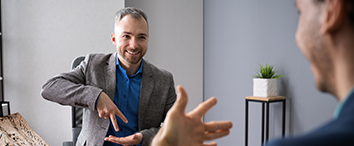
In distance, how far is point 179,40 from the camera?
3.59 metres

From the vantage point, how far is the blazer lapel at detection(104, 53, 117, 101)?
5.48 ft

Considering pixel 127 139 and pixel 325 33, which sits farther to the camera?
pixel 127 139

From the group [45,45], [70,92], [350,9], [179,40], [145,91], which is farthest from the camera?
[179,40]

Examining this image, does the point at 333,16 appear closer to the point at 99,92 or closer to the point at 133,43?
the point at 99,92

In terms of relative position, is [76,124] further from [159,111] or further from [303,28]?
[303,28]

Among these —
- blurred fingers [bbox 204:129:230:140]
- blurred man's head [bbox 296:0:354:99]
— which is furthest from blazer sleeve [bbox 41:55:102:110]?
blurred man's head [bbox 296:0:354:99]

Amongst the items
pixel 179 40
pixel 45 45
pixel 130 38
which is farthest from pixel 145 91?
pixel 179 40

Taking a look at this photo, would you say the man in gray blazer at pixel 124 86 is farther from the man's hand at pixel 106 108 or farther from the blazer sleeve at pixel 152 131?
the man's hand at pixel 106 108

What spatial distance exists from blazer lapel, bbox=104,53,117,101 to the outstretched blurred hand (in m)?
1.03

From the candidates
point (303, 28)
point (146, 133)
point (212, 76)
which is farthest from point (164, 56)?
point (303, 28)

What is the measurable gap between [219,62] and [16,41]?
7.09 ft

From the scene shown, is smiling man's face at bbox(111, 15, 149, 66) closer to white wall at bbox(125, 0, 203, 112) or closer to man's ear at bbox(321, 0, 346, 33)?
man's ear at bbox(321, 0, 346, 33)

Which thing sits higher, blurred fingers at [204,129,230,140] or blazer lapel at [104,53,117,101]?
blazer lapel at [104,53,117,101]

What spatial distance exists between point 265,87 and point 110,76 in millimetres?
1525
